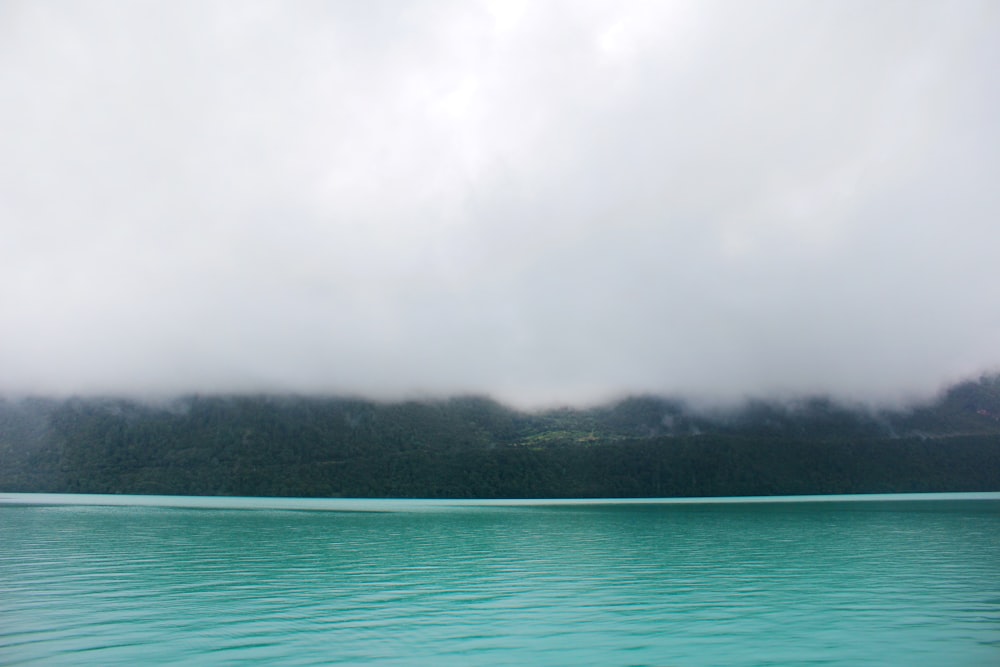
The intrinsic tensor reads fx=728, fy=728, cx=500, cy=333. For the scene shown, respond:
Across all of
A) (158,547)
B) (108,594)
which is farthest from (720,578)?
(158,547)

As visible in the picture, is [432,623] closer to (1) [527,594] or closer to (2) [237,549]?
(1) [527,594]

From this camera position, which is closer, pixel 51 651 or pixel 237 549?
pixel 51 651

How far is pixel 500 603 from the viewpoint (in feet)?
127

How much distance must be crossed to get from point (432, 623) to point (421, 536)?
2284 inches

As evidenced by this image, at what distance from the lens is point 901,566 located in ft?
176

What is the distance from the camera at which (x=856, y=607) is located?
3691 cm

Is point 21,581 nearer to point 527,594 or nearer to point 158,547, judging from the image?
point 158,547

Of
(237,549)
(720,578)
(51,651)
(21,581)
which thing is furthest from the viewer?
(237,549)

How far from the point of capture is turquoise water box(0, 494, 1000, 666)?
27.5 meters

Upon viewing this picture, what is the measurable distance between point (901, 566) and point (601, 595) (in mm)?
26886

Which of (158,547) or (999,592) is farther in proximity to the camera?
(158,547)

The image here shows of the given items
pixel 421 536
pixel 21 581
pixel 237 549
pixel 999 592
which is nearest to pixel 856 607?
pixel 999 592

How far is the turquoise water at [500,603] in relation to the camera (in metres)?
27.5

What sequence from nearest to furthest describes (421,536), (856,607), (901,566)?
(856,607)
(901,566)
(421,536)
